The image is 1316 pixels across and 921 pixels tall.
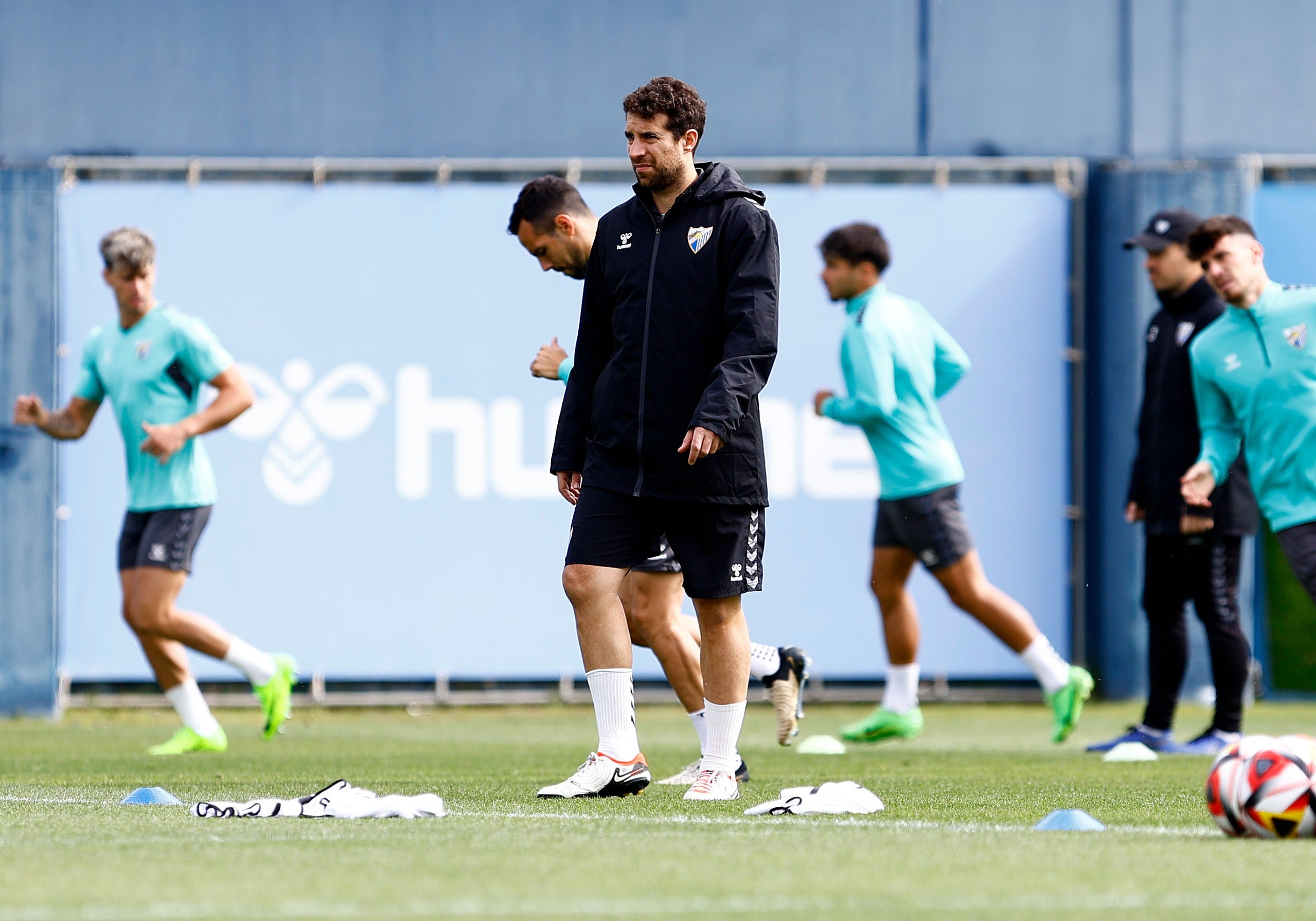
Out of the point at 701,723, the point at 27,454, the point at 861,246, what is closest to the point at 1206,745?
the point at 861,246

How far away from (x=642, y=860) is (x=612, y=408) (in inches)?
75.2

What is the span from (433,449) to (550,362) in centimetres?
545

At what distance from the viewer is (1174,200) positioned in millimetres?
11977

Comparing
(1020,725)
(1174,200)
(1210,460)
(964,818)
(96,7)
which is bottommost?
(1020,725)

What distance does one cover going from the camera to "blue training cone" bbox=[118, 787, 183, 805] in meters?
5.43

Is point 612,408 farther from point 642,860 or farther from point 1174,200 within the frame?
point 1174,200

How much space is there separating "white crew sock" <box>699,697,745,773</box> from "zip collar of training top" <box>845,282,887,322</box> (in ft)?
11.0

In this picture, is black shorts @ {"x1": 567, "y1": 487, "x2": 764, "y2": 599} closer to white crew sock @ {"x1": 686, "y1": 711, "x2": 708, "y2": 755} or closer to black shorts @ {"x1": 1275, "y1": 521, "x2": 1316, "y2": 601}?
white crew sock @ {"x1": 686, "y1": 711, "x2": 708, "y2": 755}

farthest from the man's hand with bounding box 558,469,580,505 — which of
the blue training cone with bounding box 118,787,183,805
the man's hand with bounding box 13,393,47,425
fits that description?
the man's hand with bounding box 13,393,47,425

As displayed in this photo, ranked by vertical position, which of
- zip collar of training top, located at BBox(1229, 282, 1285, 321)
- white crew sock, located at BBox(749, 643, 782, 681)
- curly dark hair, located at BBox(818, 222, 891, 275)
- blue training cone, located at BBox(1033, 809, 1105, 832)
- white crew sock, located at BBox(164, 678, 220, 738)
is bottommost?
white crew sock, located at BBox(164, 678, 220, 738)

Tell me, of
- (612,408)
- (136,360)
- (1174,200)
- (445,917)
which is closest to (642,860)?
(445,917)

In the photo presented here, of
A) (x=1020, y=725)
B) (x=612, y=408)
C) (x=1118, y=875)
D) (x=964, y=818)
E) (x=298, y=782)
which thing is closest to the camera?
(x=1118, y=875)

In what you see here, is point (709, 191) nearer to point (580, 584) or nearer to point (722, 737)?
point (580, 584)

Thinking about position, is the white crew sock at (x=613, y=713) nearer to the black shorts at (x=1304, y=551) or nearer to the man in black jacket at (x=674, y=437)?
the man in black jacket at (x=674, y=437)
